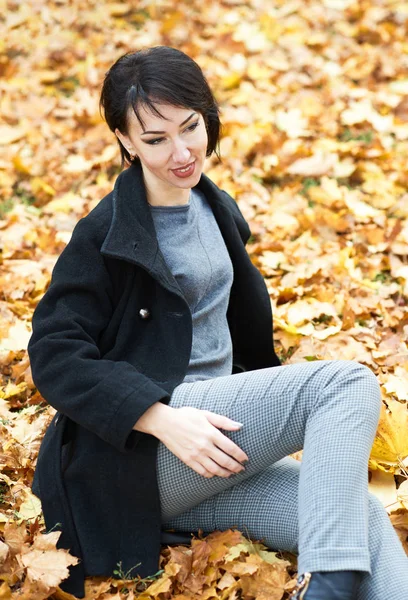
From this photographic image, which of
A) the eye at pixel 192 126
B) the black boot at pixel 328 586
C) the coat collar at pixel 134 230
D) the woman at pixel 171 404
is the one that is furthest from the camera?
the eye at pixel 192 126

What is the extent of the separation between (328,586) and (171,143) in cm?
114

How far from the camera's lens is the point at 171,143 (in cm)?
204

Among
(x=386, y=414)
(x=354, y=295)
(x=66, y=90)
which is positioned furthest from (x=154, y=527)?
(x=66, y=90)

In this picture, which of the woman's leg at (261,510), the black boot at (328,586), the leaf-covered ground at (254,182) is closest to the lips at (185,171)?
the woman's leg at (261,510)

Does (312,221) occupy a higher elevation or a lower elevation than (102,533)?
higher

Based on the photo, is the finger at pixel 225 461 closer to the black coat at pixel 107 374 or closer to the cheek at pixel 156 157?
the black coat at pixel 107 374

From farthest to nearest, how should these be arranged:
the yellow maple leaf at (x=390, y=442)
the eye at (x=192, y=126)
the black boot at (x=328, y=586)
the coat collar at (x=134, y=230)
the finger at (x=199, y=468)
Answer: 1. the yellow maple leaf at (x=390, y=442)
2. the eye at (x=192, y=126)
3. the coat collar at (x=134, y=230)
4. the finger at (x=199, y=468)
5. the black boot at (x=328, y=586)

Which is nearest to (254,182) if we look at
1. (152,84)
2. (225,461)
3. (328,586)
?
(152,84)

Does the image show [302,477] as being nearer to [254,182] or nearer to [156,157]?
[156,157]

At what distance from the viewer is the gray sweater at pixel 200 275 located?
6.89 feet

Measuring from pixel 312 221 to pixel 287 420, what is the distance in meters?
2.05

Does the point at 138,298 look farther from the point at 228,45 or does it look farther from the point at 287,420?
the point at 228,45

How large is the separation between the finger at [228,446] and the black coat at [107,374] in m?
0.16

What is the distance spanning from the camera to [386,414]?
2.31 metres
